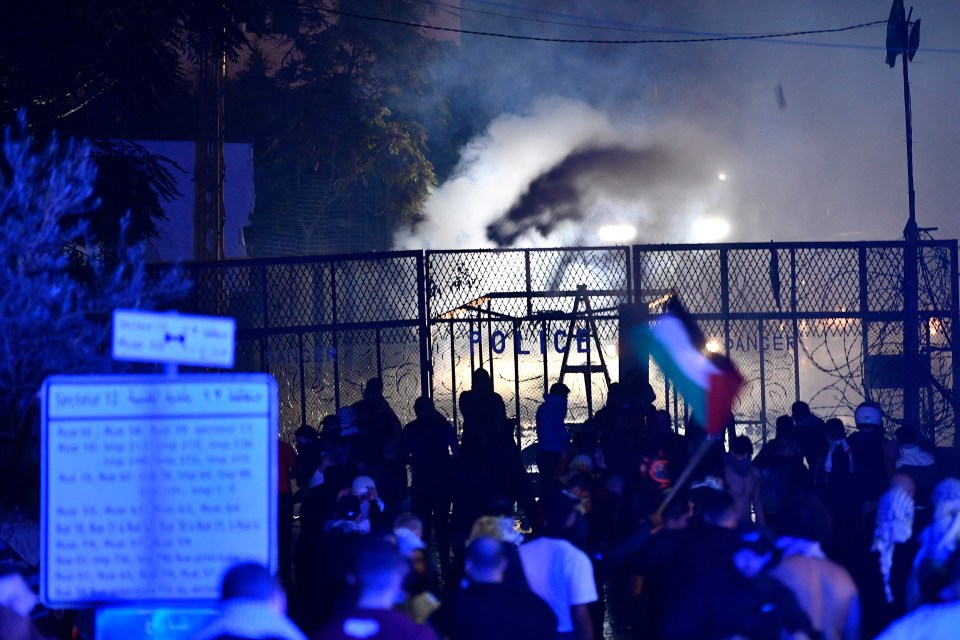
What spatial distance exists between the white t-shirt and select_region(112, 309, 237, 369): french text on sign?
6.78 feet

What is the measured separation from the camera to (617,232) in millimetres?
31547

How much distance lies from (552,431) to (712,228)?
22576 mm

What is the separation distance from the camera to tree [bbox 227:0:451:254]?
3328 cm

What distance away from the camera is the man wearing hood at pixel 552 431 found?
11.9 m

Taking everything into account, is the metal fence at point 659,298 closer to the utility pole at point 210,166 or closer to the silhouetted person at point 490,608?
the utility pole at point 210,166

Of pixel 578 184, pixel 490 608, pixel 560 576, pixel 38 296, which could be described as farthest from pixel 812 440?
pixel 578 184

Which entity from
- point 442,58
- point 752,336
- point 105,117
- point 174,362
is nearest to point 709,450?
point 752,336

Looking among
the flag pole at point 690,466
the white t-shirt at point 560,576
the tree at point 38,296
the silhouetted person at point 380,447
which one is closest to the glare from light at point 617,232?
the silhouetted person at point 380,447

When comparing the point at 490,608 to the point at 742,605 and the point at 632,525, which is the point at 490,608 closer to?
the point at 742,605

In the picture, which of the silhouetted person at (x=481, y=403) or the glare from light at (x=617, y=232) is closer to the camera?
the silhouetted person at (x=481, y=403)

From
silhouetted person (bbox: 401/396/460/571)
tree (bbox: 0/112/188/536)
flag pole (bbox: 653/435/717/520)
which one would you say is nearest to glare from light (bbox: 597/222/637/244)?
silhouetted person (bbox: 401/396/460/571)

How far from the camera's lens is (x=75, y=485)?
4941mm

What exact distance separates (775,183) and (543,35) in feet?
25.5

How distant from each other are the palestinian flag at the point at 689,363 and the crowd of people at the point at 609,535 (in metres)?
0.52
